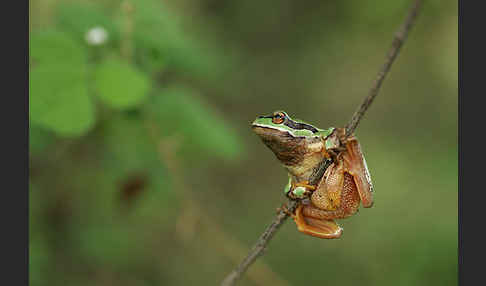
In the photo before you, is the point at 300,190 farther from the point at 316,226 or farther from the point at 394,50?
the point at 394,50

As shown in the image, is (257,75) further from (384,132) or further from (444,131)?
(444,131)

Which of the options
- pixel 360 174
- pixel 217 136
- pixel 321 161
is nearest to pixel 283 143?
pixel 321 161

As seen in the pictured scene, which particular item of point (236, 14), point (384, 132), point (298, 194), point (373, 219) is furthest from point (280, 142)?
point (236, 14)

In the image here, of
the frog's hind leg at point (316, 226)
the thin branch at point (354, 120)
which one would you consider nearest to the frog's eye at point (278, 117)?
the thin branch at point (354, 120)

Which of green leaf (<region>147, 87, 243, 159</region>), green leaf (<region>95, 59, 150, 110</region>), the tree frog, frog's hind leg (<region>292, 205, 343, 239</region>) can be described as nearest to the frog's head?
the tree frog

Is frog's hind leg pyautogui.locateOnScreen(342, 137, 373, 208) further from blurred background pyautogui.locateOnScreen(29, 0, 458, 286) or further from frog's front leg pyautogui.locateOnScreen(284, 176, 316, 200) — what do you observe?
blurred background pyautogui.locateOnScreen(29, 0, 458, 286)

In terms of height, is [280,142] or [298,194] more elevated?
[280,142]
